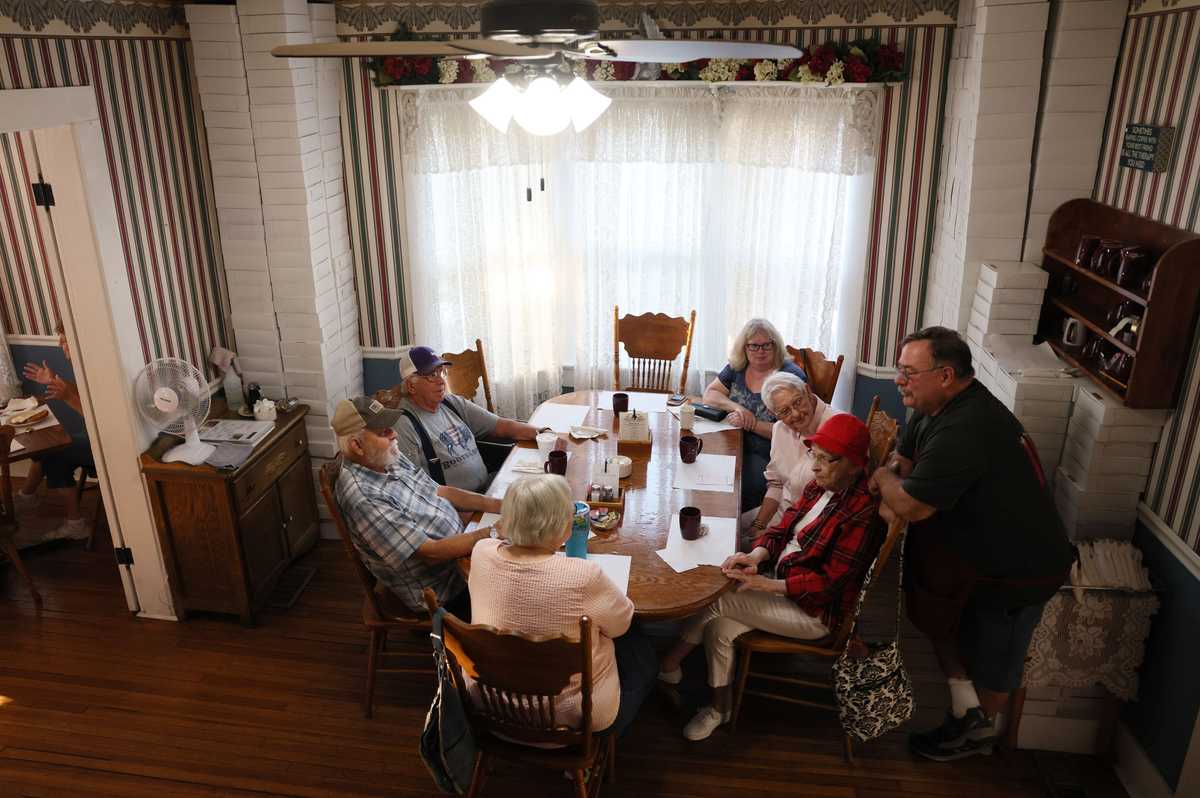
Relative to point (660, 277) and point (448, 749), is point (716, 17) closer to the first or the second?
point (660, 277)

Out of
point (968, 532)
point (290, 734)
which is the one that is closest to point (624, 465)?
point (968, 532)

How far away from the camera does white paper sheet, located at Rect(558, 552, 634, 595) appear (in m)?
3.03

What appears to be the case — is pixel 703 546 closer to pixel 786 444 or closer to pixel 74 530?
pixel 786 444

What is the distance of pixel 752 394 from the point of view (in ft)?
14.3

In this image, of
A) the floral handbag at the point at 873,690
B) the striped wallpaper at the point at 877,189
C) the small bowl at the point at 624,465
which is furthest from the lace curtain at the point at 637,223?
the floral handbag at the point at 873,690

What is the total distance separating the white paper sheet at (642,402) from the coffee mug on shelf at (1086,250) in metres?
1.92

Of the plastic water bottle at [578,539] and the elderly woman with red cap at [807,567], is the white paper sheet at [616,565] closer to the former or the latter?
the plastic water bottle at [578,539]

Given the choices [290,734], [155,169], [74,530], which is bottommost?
[290,734]

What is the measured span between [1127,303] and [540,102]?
2289 millimetres

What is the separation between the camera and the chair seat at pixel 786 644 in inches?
130

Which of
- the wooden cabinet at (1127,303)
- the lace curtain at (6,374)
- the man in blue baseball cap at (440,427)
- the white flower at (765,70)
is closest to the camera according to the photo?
the wooden cabinet at (1127,303)

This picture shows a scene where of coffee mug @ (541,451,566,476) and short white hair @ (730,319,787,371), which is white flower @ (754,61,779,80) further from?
coffee mug @ (541,451,566,476)

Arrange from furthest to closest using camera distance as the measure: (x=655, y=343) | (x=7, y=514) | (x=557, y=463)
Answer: (x=655, y=343), (x=7, y=514), (x=557, y=463)

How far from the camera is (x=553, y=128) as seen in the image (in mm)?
2936
